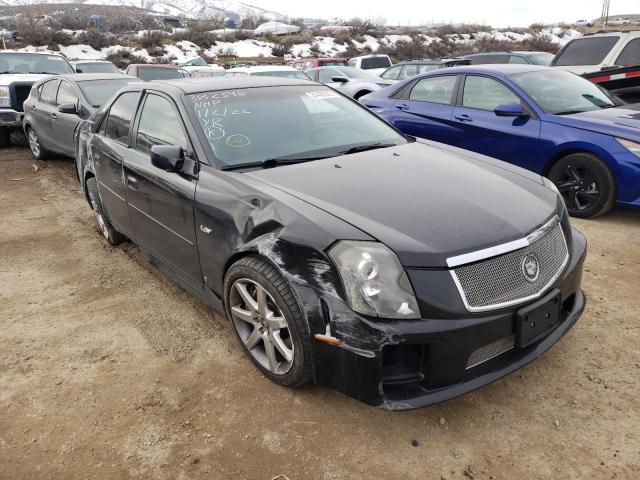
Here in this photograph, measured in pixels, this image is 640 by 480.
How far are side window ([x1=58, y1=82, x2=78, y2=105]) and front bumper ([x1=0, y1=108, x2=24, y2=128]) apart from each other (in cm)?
220

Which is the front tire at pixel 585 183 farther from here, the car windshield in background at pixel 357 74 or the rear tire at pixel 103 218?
the car windshield in background at pixel 357 74

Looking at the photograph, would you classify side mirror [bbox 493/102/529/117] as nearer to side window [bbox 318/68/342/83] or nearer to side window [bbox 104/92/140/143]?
side window [bbox 104/92/140/143]

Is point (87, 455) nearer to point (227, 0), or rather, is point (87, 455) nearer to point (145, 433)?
point (145, 433)

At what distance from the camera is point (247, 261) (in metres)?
2.57

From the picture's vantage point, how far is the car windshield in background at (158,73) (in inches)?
466

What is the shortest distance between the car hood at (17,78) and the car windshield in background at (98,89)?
302 cm

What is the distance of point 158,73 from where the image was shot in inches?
479

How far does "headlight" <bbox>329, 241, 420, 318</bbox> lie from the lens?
2.11m

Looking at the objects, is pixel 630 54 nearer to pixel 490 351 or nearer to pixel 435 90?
pixel 435 90

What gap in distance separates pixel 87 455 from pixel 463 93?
5339 millimetres

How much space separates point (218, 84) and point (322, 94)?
0.79 metres

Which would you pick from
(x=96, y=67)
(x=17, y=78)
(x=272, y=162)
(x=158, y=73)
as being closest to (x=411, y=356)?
(x=272, y=162)

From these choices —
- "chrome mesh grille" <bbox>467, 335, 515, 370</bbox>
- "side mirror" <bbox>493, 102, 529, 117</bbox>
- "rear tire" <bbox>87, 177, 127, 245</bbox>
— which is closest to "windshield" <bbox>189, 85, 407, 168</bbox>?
"chrome mesh grille" <bbox>467, 335, 515, 370</bbox>

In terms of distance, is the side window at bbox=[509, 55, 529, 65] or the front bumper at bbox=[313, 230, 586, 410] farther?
the side window at bbox=[509, 55, 529, 65]
